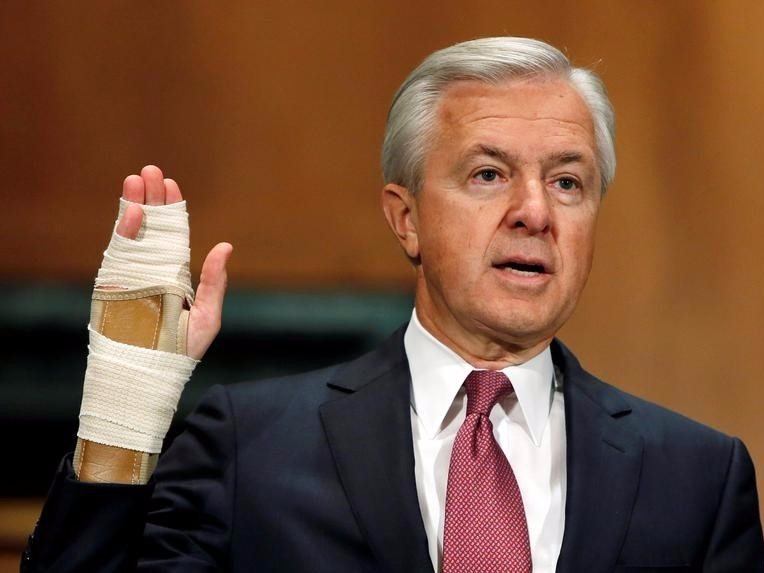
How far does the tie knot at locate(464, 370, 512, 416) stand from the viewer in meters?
1.61

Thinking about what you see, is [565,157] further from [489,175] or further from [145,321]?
[145,321]

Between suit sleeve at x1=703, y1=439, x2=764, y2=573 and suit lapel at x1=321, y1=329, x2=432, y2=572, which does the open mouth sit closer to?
suit lapel at x1=321, y1=329, x2=432, y2=572

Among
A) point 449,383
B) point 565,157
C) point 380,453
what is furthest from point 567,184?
point 380,453

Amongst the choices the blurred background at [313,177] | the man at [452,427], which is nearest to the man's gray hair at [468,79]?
the man at [452,427]

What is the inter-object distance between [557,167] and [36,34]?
1.38m

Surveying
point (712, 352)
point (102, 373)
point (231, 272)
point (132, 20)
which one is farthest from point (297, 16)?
point (102, 373)

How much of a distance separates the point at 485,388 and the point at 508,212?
23 centimetres

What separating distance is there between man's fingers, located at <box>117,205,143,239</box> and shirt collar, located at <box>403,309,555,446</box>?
0.42 m

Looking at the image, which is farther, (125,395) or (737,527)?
(737,527)

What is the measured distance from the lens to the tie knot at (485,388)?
1614mm

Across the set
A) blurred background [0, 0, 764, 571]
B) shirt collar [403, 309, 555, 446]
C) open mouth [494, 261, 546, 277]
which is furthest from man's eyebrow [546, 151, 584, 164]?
blurred background [0, 0, 764, 571]

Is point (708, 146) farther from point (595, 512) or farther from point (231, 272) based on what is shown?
point (595, 512)

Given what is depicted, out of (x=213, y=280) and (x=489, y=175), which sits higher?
(x=489, y=175)

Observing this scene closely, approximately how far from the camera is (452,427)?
1.63 m
